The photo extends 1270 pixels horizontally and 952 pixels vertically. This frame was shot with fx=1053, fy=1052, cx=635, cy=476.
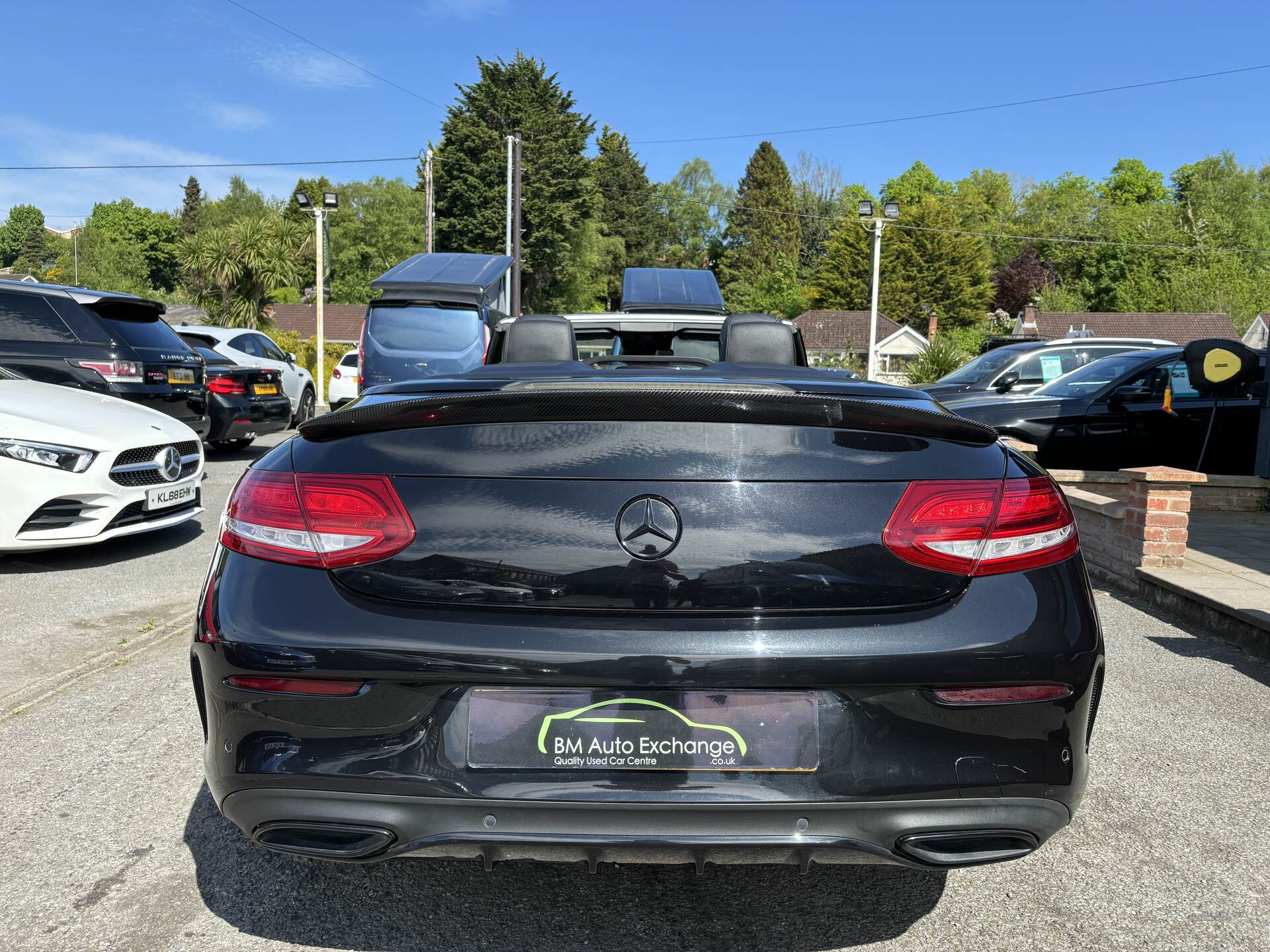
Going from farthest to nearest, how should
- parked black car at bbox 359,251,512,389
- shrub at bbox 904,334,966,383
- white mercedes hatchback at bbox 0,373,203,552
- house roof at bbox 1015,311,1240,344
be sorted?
house roof at bbox 1015,311,1240,344, shrub at bbox 904,334,966,383, parked black car at bbox 359,251,512,389, white mercedes hatchback at bbox 0,373,203,552

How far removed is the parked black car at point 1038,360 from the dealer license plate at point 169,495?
8842mm

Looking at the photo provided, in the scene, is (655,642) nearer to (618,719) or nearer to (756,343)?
(618,719)

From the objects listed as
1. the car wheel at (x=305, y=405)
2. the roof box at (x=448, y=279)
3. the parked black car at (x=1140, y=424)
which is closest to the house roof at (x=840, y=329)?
the roof box at (x=448, y=279)

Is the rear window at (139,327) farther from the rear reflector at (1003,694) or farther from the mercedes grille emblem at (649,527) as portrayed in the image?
the rear reflector at (1003,694)

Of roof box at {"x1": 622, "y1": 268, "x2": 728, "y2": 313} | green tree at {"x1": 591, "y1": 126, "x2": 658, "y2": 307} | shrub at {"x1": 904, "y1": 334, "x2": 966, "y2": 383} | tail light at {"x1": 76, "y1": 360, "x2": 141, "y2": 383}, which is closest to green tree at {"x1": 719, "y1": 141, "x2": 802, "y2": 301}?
green tree at {"x1": 591, "y1": 126, "x2": 658, "y2": 307}

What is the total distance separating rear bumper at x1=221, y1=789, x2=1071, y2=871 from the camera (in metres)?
1.97

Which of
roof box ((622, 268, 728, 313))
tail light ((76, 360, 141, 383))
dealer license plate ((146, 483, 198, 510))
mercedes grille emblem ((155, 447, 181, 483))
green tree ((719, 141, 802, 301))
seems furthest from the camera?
green tree ((719, 141, 802, 301))

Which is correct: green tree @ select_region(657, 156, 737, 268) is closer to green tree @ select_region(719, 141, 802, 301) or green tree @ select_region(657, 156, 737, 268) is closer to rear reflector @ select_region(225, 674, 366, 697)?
green tree @ select_region(719, 141, 802, 301)

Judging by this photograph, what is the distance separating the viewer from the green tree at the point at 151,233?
4616 inches

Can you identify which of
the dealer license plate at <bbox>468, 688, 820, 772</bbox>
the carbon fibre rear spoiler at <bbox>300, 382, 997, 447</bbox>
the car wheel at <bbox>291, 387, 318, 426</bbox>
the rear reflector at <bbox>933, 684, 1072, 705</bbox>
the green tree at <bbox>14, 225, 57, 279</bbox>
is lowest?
→ the car wheel at <bbox>291, 387, 318, 426</bbox>

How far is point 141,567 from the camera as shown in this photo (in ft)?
22.2

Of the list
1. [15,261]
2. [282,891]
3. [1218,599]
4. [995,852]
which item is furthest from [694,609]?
[15,261]

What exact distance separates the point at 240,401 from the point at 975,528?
39.6 ft

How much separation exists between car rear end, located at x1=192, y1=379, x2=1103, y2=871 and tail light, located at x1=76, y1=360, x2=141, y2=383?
8.41 metres
